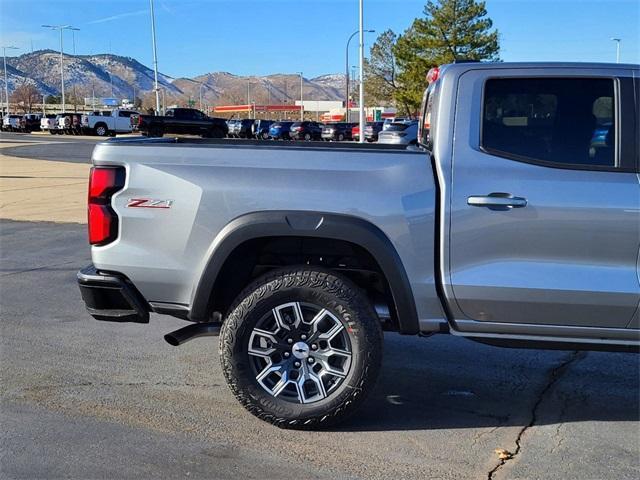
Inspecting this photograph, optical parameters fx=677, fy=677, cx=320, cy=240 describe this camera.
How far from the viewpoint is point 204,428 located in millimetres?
3994

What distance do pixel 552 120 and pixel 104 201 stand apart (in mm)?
2664

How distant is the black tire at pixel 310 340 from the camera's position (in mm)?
3869

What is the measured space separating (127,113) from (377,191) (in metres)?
51.0

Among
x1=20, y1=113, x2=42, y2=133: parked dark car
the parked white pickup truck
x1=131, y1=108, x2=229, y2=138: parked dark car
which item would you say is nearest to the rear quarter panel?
x1=131, y1=108, x2=229, y2=138: parked dark car

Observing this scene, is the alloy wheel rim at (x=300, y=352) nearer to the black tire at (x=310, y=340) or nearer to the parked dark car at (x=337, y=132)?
the black tire at (x=310, y=340)

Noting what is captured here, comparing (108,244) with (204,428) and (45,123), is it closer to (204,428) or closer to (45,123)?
Result: (204,428)

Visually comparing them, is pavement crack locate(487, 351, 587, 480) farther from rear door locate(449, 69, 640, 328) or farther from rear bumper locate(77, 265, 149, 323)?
rear bumper locate(77, 265, 149, 323)

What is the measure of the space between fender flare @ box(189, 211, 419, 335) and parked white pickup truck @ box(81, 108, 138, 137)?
50.2 meters

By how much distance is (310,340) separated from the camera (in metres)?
3.96

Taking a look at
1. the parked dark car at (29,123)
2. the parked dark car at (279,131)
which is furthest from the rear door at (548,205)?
the parked dark car at (29,123)

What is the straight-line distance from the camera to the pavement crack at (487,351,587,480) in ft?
11.9

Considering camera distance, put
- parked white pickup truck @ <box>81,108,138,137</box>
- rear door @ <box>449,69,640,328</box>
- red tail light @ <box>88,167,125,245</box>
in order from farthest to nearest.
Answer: parked white pickup truck @ <box>81,108,138,137</box>
red tail light @ <box>88,167,125,245</box>
rear door @ <box>449,69,640,328</box>

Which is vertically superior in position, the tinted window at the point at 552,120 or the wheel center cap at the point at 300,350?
the tinted window at the point at 552,120

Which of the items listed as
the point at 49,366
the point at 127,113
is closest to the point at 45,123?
the point at 127,113
